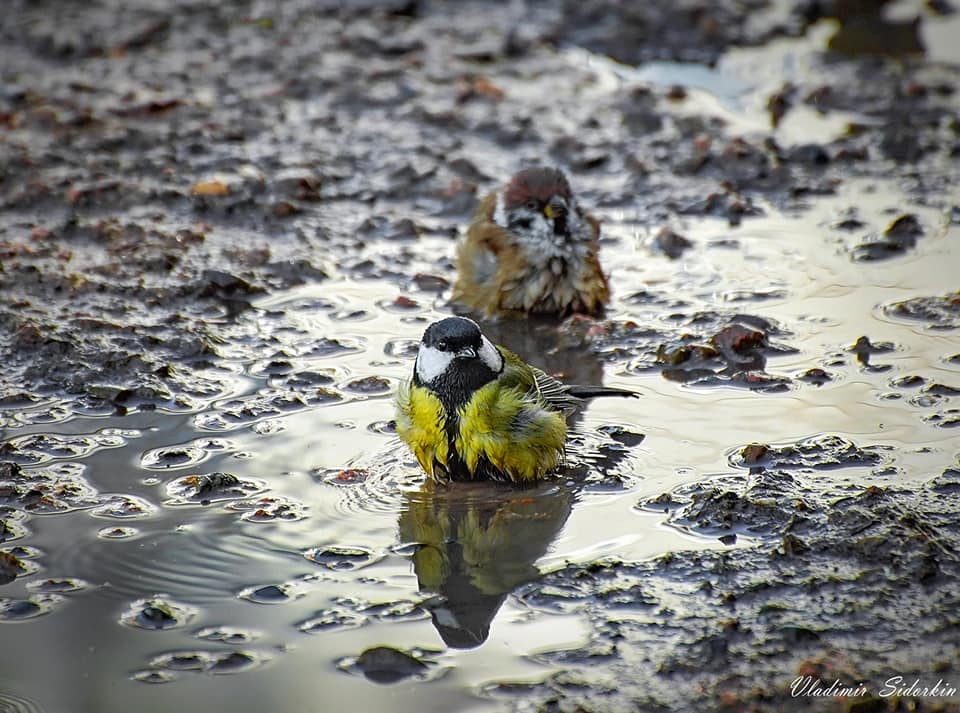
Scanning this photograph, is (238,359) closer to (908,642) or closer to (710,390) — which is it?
(710,390)

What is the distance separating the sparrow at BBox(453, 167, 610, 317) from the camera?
706 centimetres

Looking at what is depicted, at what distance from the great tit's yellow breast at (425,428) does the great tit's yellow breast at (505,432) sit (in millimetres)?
77

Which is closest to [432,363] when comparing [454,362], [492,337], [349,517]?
[454,362]

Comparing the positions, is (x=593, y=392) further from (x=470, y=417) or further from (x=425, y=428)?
(x=425, y=428)

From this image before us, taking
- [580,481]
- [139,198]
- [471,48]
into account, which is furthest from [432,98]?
[580,481]

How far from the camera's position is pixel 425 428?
5117 millimetres

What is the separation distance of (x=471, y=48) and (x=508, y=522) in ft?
23.8

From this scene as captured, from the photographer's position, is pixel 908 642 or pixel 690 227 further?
pixel 690 227

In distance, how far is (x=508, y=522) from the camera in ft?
16.4

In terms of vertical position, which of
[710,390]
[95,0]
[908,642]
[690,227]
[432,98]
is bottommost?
[908,642]
